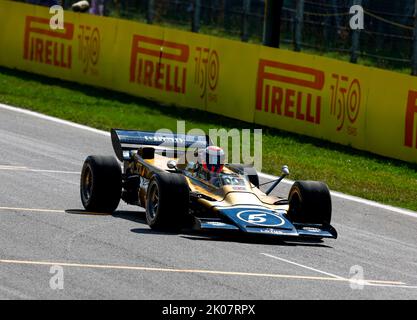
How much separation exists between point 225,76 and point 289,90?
2081 mm

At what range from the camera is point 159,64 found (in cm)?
2725

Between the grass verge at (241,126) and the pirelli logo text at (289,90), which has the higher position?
the pirelli logo text at (289,90)

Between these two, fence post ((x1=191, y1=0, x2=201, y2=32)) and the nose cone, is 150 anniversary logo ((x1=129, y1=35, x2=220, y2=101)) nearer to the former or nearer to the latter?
fence post ((x1=191, y1=0, x2=201, y2=32))

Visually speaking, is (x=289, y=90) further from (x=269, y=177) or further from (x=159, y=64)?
(x=269, y=177)

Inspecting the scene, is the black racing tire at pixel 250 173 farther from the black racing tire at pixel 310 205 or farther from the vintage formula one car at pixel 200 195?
the black racing tire at pixel 310 205

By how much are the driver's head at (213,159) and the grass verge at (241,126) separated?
4540mm

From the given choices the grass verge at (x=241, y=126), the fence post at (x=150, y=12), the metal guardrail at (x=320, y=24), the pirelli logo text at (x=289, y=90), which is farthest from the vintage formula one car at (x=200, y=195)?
the fence post at (x=150, y=12)

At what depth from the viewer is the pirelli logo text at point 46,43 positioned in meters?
29.6

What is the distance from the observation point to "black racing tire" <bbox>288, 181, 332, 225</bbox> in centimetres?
1434

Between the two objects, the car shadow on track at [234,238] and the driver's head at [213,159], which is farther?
the driver's head at [213,159]

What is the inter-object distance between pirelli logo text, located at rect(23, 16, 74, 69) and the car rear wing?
1322 centimetres

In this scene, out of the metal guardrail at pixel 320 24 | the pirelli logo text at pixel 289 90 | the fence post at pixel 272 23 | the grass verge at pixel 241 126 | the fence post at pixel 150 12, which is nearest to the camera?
the grass verge at pixel 241 126

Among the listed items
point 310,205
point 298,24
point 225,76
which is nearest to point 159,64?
point 225,76

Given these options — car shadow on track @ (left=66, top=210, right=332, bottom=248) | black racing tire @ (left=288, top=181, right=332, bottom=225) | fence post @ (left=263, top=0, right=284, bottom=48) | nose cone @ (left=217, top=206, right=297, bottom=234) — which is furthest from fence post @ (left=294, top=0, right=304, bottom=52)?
nose cone @ (left=217, top=206, right=297, bottom=234)
